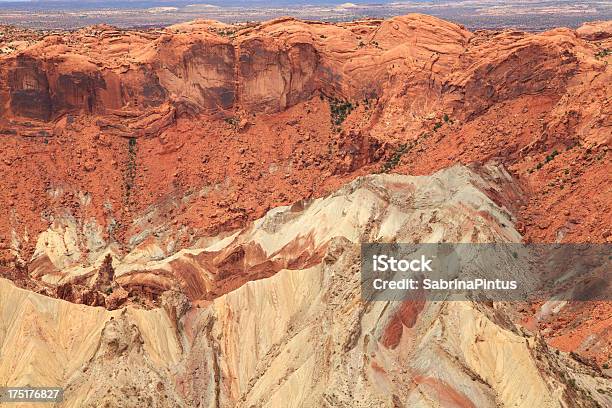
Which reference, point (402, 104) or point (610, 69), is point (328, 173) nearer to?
point (402, 104)

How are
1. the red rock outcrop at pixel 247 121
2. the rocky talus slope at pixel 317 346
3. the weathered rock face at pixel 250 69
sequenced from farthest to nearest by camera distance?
1. the weathered rock face at pixel 250 69
2. the red rock outcrop at pixel 247 121
3. the rocky talus slope at pixel 317 346

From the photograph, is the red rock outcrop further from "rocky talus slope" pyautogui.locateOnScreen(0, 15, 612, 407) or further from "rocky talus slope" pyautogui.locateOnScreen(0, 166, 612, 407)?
"rocky talus slope" pyautogui.locateOnScreen(0, 166, 612, 407)

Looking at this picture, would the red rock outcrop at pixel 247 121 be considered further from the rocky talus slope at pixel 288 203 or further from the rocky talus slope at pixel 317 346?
the rocky talus slope at pixel 317 346

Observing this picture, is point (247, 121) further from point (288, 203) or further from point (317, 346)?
point (317, 346)

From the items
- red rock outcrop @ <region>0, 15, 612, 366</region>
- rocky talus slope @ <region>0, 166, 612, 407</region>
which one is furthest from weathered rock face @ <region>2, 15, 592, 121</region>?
rocky talus slope @ <region>0, 166, 612, 407</region>

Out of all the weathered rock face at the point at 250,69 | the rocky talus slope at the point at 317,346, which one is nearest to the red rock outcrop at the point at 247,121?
the weathered rock face at the point at 250,69


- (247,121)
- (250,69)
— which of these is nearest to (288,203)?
(247,121)
